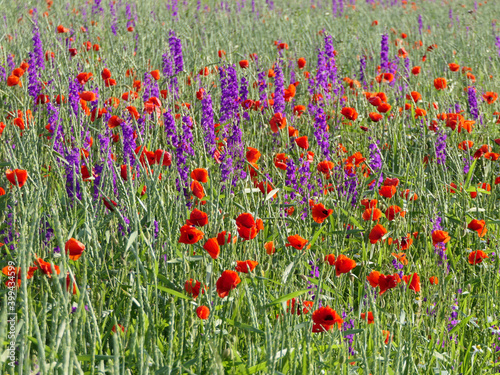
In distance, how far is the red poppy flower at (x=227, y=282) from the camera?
111 cm

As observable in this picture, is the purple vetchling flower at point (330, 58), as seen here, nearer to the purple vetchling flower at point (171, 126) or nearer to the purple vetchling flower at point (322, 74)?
the purple vetchling flower at point (322, 74)

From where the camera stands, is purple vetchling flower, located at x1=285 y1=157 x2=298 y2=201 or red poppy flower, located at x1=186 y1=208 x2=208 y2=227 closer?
red poppy flower, located at x1=186 y1=208 x2=208 y2=227

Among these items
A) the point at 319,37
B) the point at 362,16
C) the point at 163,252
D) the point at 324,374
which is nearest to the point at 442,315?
the point at 324,374

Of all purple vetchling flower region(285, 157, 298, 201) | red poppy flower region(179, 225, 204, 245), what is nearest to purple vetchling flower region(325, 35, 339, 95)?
purple vetchling flower region(285, 157, 298, 201)

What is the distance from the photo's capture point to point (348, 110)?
7.27 feet

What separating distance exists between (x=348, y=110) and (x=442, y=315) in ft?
3.13

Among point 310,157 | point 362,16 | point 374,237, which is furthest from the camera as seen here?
point 362,16

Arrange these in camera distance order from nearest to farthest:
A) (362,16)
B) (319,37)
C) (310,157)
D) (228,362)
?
(228,362) < (310,157) < (319,37) < (362,16)

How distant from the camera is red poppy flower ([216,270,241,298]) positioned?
3.64 ft

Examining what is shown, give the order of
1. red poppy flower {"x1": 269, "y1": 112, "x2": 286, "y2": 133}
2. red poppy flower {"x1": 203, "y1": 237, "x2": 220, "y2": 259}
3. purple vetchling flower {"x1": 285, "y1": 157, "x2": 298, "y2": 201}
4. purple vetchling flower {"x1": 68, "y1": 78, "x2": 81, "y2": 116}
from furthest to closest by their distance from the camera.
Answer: purple vetchling flower {"x1": 68, "y1": 78, "x2": 81, "y2": 116}
red poppy flower {"x1": 269, "y1": 112, "x2": 286, "y2": 133}
purple vetchling flower {"x1": 285, "y1": 157, "x2": 298, "y2": 201}
red poppy flower {"x1": 203, "y1": 237, "x2": 220, "y2": 259}

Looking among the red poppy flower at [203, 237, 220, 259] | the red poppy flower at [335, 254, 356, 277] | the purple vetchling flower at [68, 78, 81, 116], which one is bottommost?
the red poppy flower at [335, 254, 356, 277]

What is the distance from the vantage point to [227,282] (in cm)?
112

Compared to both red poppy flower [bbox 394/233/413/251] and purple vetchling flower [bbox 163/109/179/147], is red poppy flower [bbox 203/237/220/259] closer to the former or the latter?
red poppy flower [bbox 394/233/413/251]

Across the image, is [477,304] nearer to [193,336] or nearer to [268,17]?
[193,336]
